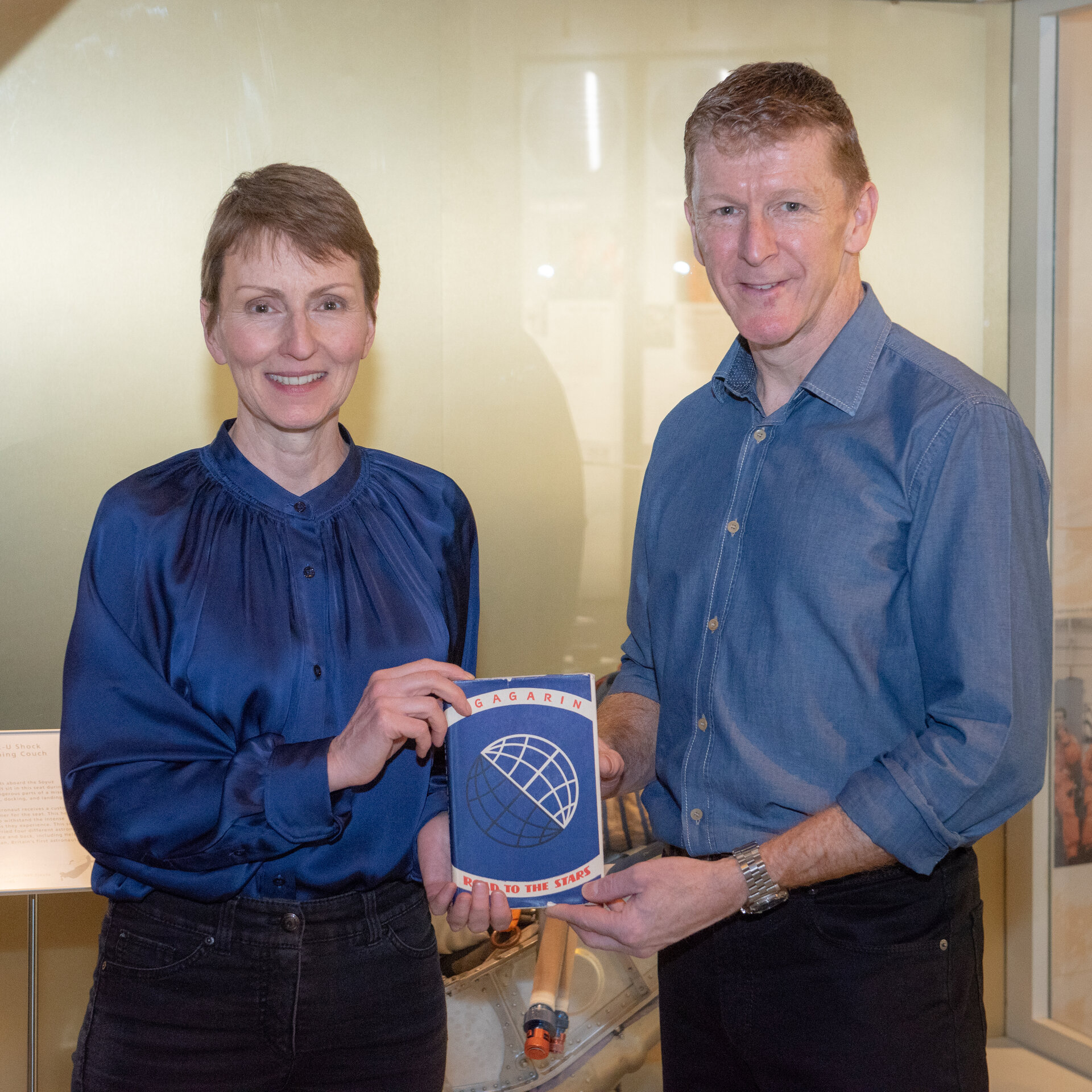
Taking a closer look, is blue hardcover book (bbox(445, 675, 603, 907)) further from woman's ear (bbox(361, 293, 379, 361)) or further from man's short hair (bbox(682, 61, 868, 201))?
man's short hair (bbox(682, 61, 868, 201))

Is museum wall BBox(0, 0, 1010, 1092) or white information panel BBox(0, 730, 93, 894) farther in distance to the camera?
museum wall BBox(0, 0, 1010, 1092)

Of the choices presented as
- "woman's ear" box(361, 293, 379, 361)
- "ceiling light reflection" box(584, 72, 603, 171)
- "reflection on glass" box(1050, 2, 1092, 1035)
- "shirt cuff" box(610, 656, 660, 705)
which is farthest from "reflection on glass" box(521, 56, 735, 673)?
"woman's ear" box(361, 293, 379, 361)

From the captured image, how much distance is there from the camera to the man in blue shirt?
1.52 m

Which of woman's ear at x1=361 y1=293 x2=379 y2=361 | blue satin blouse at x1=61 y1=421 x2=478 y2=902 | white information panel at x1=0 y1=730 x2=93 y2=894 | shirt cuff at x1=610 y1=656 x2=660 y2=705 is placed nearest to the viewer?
blue satin blouse at x1=61 y1=421 x2=478 y2=902

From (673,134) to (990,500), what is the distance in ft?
7.98

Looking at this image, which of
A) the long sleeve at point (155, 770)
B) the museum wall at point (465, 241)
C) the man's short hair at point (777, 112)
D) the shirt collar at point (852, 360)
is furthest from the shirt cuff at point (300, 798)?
the museum wall at point (465, 241)

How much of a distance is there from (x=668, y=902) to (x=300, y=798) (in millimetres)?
538

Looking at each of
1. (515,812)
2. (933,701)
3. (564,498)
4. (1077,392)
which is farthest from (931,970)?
(1077,392)

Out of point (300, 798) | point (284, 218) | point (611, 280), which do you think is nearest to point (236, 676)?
point (300, 798)

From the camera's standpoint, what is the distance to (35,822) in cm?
279

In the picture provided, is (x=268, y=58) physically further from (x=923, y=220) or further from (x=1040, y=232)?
(x=1040, y=232)

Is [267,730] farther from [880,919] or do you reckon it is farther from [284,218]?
[880,919]

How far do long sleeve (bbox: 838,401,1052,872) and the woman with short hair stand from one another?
60 centimetres

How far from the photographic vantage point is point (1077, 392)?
3.61 metres
